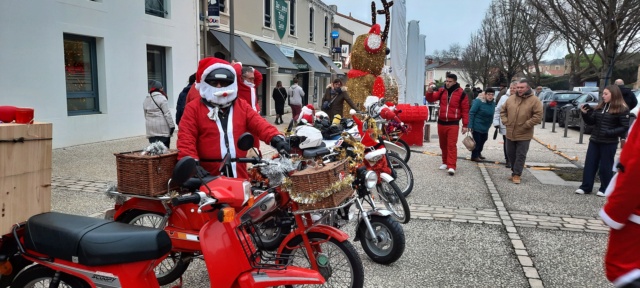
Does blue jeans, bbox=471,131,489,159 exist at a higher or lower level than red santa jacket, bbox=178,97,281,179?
lower

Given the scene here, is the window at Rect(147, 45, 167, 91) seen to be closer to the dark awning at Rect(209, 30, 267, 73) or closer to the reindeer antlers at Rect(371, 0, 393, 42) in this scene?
the dark awning at Rect(209, 30, 267, 73)

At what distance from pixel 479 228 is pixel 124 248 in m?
3.99

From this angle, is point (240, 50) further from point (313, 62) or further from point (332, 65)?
point (332, 65)

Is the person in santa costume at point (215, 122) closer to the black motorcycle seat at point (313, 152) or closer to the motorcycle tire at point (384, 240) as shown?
the black motorcycle seat at point (313, 152)

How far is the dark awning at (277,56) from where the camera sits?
20469 millimetres

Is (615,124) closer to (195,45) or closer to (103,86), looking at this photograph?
(103,86)

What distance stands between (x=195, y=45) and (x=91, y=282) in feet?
42.7

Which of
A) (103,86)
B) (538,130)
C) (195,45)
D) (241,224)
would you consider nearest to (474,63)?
(538,130)

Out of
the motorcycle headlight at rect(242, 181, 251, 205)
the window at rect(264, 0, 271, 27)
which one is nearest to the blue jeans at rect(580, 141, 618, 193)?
the motorcycle headlight at rect(242, 181, 251, 205)

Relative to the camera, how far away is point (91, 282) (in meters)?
2.36

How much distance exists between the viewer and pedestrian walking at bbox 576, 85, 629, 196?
605 cm

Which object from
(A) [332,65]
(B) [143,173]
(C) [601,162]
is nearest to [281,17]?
(A) [332,65]

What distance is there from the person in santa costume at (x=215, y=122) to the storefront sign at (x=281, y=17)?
20.2m

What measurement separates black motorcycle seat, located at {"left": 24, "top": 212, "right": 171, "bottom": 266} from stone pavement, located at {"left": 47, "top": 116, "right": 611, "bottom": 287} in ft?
3.39
